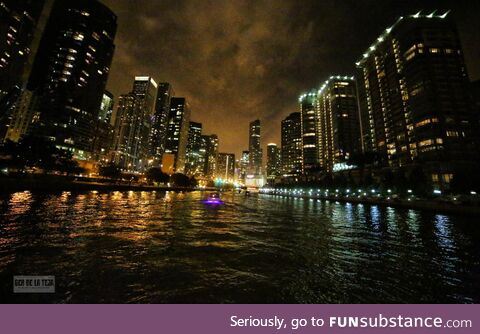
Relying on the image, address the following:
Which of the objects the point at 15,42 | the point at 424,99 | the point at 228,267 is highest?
the point at 15,42

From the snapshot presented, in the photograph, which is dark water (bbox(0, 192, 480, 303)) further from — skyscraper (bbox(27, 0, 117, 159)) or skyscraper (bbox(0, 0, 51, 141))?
skyscraper (bbox(27, 0, 117, 159))

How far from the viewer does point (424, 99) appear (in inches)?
4328

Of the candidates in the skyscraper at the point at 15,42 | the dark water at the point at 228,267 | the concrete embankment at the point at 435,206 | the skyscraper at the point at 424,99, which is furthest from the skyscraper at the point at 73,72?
the skyscraper at the point at 424,99

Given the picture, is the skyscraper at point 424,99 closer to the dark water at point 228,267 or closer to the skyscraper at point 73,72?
the dark water at point 228,267

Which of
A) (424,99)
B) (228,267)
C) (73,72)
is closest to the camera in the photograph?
(228,267)

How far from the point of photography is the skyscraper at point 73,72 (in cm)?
14962

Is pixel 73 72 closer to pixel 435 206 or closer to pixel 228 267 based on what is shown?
pixel 228 267

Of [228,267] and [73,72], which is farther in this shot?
[73,72]

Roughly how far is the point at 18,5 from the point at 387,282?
19423 centimetres

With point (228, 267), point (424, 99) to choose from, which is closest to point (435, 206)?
point (228, 267)

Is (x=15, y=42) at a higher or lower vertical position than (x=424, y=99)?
higher

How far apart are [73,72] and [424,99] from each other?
724 feet

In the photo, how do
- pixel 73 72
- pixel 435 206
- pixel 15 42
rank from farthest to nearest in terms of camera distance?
pixel 73 72, pixel 15 42, pixel 435 206
